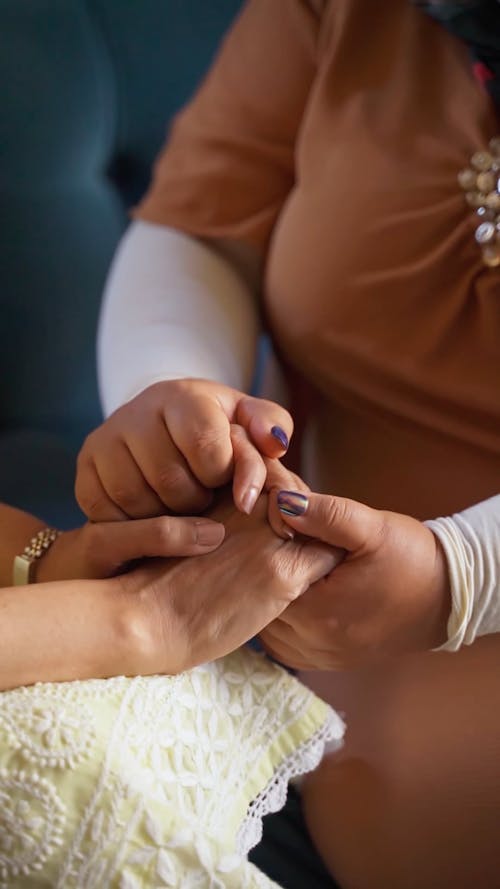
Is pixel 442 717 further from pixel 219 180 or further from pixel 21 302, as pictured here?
pixel 21 302

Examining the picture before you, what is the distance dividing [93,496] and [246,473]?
0.11 m

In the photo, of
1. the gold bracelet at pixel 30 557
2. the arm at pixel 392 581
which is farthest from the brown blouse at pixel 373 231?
the gold bracelet at pixel 30 557

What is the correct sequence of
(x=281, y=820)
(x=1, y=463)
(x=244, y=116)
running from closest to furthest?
(x=281, y=820) < (x=244, y=116) < (x=1, y=463)

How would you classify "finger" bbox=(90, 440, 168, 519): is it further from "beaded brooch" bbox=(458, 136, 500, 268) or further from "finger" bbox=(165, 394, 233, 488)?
"beaded brooch" bbox=(458, 136, 500, 268)

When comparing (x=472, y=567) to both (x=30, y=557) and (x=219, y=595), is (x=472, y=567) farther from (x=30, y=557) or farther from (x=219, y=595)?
(x=30, y=557)

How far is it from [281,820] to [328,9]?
622 millimetres

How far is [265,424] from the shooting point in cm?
56

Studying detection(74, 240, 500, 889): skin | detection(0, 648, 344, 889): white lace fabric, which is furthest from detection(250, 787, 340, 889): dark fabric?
detection(0, 648, 344, 889): white lace fabric

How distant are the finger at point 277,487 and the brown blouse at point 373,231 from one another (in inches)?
5.0

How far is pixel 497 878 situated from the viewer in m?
0.53

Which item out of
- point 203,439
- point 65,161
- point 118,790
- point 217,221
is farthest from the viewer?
point 65,161

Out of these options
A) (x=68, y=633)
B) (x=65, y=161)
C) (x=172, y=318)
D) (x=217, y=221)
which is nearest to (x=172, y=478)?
(x=68, y=633)

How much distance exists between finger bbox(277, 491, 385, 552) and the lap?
0.14 meters

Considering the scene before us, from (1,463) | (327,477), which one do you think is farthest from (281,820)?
(1,463)
